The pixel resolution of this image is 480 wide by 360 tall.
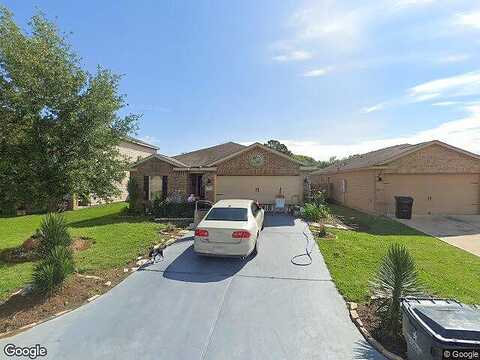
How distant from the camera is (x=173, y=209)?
16.8 metres

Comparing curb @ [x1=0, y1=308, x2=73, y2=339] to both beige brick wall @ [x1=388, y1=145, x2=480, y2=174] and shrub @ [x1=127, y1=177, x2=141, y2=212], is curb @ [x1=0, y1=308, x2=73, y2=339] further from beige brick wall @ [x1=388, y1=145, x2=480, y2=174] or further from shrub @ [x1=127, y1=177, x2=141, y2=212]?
beige brick wall @ [x1=388, y1=145, x2=480, y2=174]

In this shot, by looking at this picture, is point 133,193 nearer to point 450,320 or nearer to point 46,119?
point 46,119

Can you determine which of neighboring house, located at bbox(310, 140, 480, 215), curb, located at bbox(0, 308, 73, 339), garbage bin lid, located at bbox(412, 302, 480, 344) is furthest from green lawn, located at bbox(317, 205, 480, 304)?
curb, located at bbox(0, 308, 73, 339)

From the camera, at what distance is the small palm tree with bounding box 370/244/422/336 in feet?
15.6

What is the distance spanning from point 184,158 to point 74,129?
42.5ft

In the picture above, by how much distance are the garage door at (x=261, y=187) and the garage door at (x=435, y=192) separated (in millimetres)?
5501

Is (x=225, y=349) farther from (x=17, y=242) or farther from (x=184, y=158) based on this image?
(x=184, y=158)

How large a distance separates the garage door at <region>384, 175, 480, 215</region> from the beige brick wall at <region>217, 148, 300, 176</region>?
19.3 feet

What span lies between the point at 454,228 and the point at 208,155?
49.4 feet

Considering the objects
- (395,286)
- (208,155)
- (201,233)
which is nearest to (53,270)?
(201,233)

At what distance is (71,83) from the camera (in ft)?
29.6

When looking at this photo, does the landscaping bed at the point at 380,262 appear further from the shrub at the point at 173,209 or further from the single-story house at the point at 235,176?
the shrub at the point at 173,209

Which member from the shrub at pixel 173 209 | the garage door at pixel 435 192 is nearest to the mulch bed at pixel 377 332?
the shrub at pixel 173 209

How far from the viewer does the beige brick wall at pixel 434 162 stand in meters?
18.0
